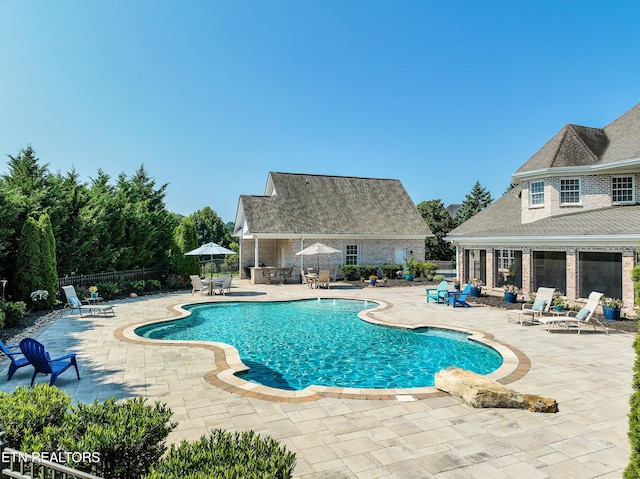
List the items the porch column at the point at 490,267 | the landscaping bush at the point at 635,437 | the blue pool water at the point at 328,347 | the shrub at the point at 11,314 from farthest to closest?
the porch column at the point at 490,267, the shrub at the point at 11,314, the blue pool water at the point at 328,347, the landscaping bush at the point at 635,437

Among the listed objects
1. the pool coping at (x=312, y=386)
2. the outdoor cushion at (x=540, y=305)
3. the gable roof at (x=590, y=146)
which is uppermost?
the gable roof at (x=590, y=146)

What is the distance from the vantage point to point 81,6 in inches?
459

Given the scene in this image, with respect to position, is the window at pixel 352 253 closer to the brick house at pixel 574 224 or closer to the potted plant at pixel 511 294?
the brick house at pixel 574 224

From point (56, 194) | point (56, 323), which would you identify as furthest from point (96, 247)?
point (56, 323)

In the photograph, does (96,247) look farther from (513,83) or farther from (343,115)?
(513,83)

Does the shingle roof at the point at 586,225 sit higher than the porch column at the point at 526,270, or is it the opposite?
the shingle roof at the point at 586,225

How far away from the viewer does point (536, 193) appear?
19.7 meters

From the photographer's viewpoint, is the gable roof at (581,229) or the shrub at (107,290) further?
the shrub at (107,290)

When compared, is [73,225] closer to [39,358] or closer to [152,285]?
[152,285]

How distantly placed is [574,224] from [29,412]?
18.1 meters

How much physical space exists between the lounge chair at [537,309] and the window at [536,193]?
653 centimetres

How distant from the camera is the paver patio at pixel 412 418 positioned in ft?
15.0

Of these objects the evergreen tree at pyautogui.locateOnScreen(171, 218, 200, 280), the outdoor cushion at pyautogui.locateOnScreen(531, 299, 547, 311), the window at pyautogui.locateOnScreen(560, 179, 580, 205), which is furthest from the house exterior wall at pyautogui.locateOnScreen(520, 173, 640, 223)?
the evergreen tree at pyautogui.locateOnScreen(171, 218, 200, 280)

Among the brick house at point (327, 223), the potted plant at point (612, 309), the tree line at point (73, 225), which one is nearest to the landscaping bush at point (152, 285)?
the tree line at point (73, 225)
